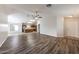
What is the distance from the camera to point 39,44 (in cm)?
170

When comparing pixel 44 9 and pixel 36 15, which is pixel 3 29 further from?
pixel 44 9

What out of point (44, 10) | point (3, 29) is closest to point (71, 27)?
point (44, 10)

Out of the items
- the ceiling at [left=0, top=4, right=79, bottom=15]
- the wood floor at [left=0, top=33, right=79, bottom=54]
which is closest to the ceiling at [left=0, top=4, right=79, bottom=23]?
the ceiling at [left=0, top=4, right=79, bottom=15]

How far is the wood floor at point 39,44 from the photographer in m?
1.59

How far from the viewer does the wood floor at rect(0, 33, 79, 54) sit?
5.21 ft

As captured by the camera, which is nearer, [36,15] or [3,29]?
[36,15]

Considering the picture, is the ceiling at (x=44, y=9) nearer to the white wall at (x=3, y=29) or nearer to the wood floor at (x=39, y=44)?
the white wall at (x=3, y=29)

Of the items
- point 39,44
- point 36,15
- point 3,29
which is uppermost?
point 36,15

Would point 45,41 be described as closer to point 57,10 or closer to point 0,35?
point 57,10

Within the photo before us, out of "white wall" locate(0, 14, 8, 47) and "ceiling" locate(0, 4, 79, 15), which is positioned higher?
"ceiling" locate(0, 4, 79, 15)

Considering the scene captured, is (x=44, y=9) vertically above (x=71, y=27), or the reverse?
→ (x=44, y=9)

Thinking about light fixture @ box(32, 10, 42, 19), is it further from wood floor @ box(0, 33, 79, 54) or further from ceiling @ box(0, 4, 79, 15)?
wood floor @ box(0, 33, 79, 54)

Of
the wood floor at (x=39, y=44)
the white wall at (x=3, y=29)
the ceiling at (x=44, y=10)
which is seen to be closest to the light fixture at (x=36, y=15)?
the ceiling at (x=44, y=10)
